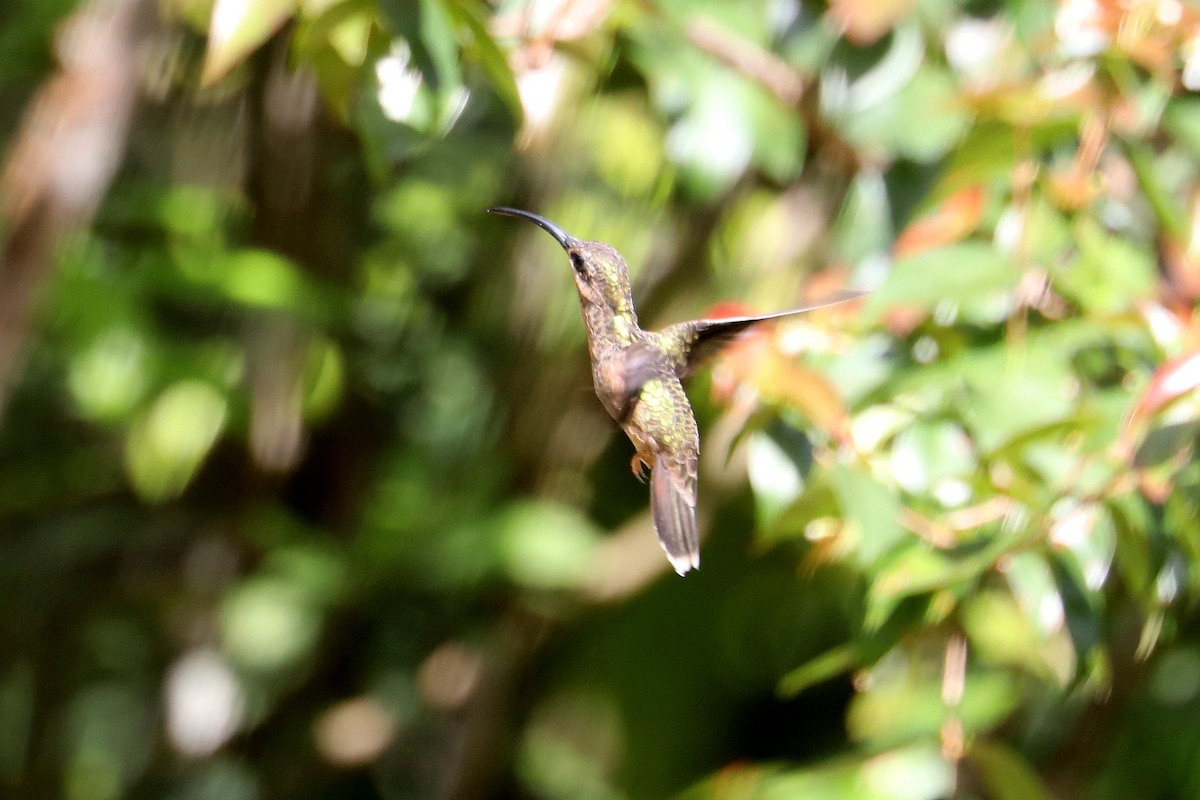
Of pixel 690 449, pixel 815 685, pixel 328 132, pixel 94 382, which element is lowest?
pixel 815 685

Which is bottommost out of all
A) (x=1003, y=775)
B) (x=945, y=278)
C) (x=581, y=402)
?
(x=581, y=402)

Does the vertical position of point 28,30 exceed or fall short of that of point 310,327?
it exceeds it

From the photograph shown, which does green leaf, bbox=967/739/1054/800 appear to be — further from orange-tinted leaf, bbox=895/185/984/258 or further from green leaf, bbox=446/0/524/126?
green leaf, bbox=446/0/524/126

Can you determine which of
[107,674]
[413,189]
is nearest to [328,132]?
[413,189]

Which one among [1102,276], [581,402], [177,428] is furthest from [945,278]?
[177,428]

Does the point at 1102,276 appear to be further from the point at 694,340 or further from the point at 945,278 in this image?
the point at 694,340

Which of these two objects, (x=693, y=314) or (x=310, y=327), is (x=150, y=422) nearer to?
(x=310, y=327)
